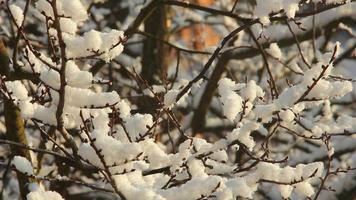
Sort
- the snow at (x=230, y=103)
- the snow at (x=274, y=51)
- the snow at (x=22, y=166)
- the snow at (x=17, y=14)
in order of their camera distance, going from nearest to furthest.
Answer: the snow at (x=22, y=166)
the snow at (x=17, y=14)
the snow at (x=230, y=103)
the snow at (x=274, y=51)

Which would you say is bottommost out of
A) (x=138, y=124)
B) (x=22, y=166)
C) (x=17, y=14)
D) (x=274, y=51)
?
(x=22, y=166)

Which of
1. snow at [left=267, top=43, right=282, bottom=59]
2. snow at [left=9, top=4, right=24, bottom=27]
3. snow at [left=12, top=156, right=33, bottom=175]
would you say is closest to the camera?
snow at [left=12, top=156, right=33, bottom=175]

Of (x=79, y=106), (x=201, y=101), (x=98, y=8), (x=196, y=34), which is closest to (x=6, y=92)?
(x=79, y=106)

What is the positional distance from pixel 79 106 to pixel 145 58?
16.3ft

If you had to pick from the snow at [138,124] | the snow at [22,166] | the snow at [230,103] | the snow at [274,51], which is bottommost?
the snow at [22,166]

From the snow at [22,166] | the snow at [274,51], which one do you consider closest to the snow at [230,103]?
the snow at [22,166]

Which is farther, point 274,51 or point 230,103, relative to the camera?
point 274,51

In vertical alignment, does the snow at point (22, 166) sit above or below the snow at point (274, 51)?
below

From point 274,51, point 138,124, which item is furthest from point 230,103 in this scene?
point 274,51

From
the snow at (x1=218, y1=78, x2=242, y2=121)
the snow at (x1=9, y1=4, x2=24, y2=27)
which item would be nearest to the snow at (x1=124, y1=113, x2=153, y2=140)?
the snow at (x1=218, y1=78, x2=242, y2=121)

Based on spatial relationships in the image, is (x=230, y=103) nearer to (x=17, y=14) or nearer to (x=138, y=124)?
(x=138, y=124)

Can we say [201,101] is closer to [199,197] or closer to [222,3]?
[222,3]

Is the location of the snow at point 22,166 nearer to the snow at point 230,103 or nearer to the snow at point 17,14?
the snow at point 17,14

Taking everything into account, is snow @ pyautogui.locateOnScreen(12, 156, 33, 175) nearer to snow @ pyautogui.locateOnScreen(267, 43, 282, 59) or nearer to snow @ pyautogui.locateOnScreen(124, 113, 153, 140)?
snow @ pyautogui.locateOnScreen(124, 113, 153, 140)
